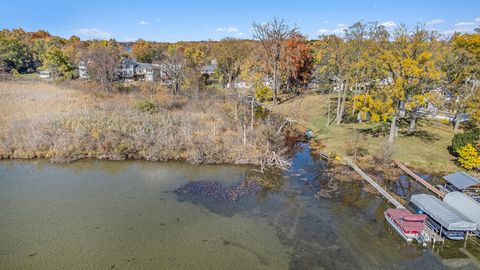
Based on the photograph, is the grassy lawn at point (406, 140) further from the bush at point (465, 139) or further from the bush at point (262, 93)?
the bush at point (262, 93)

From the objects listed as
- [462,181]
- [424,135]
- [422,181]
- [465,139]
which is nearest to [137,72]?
[424,135]

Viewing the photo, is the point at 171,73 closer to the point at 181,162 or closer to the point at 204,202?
the point at 181,162

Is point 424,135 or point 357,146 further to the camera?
point 424,135

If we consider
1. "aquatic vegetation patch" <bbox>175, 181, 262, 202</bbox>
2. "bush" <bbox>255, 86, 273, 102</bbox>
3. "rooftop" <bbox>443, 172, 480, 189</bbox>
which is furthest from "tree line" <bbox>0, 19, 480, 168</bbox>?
"aquatic vegetation patch" <bbox>175, 181, 262, 202</bbox>

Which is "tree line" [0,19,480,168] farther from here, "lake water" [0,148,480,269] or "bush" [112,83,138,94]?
"lake water" [0,148,480,269]

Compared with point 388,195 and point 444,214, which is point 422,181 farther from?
point 444,214

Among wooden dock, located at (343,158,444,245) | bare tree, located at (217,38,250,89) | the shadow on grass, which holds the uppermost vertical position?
bare tree, located at (217,38,250,89)
